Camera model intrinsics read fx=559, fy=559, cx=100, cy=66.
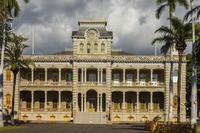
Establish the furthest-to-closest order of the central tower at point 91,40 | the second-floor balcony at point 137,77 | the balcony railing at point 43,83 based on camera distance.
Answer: the second-floor balcony at point 137,77 < the balcony railing at point 43,83 < the central tower at point 91,40

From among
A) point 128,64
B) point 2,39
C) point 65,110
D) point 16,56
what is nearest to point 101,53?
point 128,64

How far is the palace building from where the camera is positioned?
98062 mm

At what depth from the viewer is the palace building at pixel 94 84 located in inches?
3861

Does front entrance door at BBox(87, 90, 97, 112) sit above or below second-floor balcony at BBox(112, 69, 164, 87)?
below

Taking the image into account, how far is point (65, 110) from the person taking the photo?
99.2 m

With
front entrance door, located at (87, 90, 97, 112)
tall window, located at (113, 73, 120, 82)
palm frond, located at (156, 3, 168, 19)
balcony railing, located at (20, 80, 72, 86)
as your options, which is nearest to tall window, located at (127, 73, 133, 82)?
tall window, located at (113, 73, 120, 82)

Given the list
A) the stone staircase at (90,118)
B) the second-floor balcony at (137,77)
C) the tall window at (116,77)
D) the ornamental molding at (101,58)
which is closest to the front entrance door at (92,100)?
the second-floor balcony at (137,77)

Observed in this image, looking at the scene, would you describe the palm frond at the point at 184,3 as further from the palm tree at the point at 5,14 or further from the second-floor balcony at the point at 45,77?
the second-floor balcony at the point at 45,77

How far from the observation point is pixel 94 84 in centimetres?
9838

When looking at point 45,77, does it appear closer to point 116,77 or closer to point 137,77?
point 116,77

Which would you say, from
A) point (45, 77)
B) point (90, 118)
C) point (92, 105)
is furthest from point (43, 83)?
point (90, 118)

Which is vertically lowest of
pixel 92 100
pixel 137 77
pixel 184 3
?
pixel 92 100

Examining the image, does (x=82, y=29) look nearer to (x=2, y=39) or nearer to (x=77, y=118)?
(x=77, y=118)

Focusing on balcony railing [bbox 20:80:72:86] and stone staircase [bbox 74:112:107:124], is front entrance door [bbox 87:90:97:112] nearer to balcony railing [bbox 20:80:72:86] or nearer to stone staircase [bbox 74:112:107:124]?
balcony railing [bbox 20:80:72:86]
